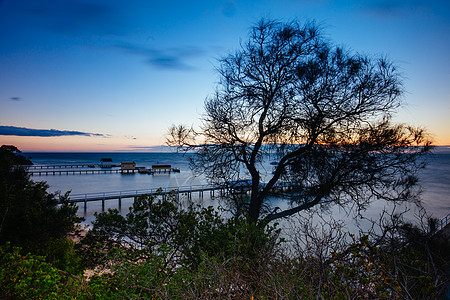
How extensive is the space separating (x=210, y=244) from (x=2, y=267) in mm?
4112

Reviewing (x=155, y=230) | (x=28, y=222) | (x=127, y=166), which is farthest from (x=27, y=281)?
(x=127, y=166)

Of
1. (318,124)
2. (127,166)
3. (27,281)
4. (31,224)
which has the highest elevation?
(318,124)

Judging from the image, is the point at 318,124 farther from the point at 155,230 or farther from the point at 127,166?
the point at 127,166

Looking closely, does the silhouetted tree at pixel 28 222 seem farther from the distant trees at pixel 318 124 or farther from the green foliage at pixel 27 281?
the distant trees at pixel 318 124

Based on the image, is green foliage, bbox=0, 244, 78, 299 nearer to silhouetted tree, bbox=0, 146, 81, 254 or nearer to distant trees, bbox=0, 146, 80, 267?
distant trees, bbox=0, 146, 80, 267

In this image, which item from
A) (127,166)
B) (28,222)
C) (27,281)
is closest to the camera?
(27,281)

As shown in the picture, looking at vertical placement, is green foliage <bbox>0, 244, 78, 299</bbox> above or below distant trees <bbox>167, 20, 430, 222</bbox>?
below

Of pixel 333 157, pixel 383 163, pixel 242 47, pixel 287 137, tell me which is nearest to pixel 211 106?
pixel 242 47

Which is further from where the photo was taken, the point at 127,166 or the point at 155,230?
the point at 127,166

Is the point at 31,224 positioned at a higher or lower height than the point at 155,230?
higher

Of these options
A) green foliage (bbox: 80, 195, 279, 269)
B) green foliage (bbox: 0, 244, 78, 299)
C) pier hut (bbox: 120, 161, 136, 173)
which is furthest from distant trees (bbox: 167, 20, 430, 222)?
pier hut (bbox: 120, 161, 136, 173)

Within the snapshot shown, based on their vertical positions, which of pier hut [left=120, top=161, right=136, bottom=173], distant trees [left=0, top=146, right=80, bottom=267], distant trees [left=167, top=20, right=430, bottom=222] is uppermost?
distant trees [left=167, top=20, right=430, bottom=222]

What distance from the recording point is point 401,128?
603 centimetres

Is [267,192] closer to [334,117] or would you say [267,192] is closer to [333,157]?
[333,157]
